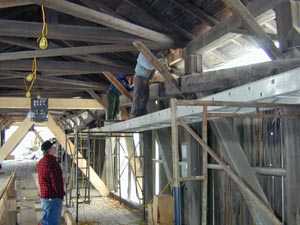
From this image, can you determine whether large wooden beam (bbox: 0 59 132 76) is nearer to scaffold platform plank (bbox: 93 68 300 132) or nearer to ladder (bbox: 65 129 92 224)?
ladder (bbox: 65 129 92 224)

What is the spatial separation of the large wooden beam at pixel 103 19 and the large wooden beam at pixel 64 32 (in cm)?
33

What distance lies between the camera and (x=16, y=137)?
1043cm

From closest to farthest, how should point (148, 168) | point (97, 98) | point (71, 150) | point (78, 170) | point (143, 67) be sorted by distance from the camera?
point (143, 67) → point (148, 168) → point (97, 98) → point (71, 150) → point (78, 170)

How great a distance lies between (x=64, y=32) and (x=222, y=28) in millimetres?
1988

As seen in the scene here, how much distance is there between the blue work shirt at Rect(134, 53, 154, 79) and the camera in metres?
5.76

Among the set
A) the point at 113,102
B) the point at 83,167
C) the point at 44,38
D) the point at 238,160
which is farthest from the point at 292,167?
the point at 83,167

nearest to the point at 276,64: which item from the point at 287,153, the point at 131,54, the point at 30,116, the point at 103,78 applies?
the point at 287,153

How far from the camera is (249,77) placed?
3.80m

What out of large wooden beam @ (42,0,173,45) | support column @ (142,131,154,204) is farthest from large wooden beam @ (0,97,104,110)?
large wooden beam @ (42,0,173,45)

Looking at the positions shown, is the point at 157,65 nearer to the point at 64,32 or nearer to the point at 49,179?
the point at 64,32

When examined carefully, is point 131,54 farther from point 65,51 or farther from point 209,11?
point 209,11

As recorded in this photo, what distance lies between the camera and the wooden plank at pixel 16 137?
408 inches

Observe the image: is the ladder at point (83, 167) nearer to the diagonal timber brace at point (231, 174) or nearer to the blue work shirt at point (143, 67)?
the blue work shirt at point (143, 67)

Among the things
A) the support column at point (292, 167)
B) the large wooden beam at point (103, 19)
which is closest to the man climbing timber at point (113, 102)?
the large wooden beam at point (103, 19)
